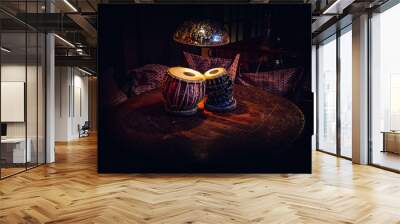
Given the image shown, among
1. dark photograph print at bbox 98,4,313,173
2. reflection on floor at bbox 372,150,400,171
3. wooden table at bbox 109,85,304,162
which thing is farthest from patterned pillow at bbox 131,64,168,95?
reflection on floor at bbox 372,150,400,171

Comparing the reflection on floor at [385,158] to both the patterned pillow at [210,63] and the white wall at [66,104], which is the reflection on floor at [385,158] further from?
the white wall at [66,104]

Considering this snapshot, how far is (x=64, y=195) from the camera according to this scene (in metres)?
5.04

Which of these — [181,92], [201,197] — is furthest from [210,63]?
[201,197]

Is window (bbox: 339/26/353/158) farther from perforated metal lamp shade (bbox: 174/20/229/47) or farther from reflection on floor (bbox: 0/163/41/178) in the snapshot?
reflection on floor (bbox: 0/163/41/178)

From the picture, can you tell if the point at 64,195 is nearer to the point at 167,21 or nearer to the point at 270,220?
the point at 270,220

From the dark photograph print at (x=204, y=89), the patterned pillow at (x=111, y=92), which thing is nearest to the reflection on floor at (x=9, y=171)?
the dark photograph print at (x=204, y=89)

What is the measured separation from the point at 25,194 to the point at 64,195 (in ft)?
1.86

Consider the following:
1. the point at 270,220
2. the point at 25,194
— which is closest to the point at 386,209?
the point at 270,220

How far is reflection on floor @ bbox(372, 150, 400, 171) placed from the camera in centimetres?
759

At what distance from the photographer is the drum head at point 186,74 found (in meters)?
6.62

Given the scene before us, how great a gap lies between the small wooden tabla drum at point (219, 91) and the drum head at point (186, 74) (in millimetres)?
145

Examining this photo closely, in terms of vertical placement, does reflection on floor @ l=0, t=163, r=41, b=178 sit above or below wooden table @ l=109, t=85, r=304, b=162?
below

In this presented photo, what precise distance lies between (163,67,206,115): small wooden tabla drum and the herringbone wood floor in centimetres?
118

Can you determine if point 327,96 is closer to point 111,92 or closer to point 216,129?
point 216,129
